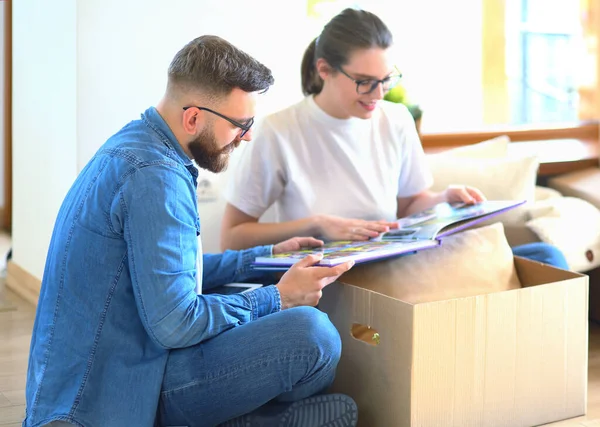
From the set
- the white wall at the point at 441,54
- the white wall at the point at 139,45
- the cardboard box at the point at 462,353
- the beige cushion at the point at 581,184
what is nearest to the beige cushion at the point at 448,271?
the cardboard box at the point at 462,353

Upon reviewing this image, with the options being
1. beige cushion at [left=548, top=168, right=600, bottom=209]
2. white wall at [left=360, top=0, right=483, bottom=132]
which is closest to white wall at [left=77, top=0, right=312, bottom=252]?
beige cushion at [left=548, top=168, right=600, bottom=209]

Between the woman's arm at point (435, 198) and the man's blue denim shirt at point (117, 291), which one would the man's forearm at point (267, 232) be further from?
the man's blue denim shirt at point (117, 291)

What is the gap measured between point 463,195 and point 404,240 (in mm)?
460

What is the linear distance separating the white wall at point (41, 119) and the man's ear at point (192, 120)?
0.94m

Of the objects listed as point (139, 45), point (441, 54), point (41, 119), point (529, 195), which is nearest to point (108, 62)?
point (139, 45)

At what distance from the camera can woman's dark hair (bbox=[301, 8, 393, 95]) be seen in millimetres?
2174

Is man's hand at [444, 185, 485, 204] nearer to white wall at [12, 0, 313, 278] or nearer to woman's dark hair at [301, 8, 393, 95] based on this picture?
woman's dark hair at [301, 8, 393, 95]

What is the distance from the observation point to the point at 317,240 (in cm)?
207

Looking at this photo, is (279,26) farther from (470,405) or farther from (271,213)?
(470,405)

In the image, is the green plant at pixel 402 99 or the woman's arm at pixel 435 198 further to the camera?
the green plant at pixel 402 99

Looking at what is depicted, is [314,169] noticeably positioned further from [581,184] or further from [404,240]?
[581,184]

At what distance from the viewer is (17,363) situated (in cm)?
244

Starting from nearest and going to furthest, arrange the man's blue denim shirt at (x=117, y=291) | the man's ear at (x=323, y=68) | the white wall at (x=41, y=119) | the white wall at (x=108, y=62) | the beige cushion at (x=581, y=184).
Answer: the man's blue denim shirt at (x=117, y=291) → the man's ear at (x=323, y=68) → the white wall at (x=108, y=62) → the white wall at (x=41, y=119) → the beige cushion at (x=581, y=184)

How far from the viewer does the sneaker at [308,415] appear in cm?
176
